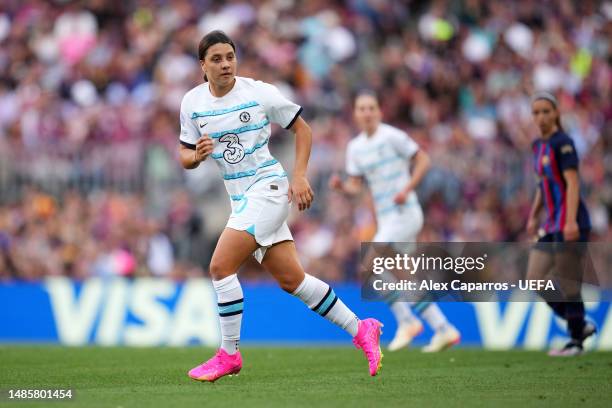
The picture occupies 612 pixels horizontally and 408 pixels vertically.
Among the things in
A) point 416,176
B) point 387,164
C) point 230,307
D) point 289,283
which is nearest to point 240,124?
point 289,283

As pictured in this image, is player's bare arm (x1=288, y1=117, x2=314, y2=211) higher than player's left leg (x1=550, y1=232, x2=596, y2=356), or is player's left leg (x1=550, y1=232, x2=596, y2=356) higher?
player's bare arm (x1=288, y1=117, x2=314, y2=211)

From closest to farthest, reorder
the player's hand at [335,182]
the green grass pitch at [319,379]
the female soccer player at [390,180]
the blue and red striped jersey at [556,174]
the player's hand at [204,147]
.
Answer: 1. the green grass pitch at [319,379]
2. the player's hand at [204,147]
3. the blue and red striped jersey at [556,174]
4. the player's hand at [335,182]
5. the female soccer player at [390,180]

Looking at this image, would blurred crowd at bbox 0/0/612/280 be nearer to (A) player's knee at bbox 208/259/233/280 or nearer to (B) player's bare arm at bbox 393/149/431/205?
(B) player's bare arm at bbox 393/149/431/205

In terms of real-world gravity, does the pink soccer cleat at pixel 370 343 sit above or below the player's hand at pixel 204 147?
below

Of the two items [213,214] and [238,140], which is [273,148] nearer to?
[213,214]

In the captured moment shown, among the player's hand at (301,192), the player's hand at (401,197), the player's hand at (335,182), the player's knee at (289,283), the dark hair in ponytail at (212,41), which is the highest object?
the dark hair in ponytail at (212,41)

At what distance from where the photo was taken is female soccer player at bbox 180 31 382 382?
871cm

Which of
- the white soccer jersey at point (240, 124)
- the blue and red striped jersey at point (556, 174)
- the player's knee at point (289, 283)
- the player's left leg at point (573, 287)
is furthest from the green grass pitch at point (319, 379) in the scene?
the white soccer jersey at point (240, 124)

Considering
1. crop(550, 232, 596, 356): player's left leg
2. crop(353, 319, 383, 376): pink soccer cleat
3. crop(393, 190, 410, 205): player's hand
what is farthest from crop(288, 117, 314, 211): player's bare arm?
crop(393, 190, 410, 205): player's hand

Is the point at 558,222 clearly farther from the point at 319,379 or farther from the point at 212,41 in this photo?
the point at 212,41

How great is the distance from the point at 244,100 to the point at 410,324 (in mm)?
5168

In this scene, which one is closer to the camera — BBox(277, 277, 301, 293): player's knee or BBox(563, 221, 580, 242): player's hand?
BBox(277, 277, 301, 293): player's knee

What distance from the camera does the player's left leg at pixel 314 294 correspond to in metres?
8.87

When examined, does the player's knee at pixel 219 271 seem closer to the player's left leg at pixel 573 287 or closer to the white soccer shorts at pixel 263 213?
the white soccer shorts at pixel 263 213
